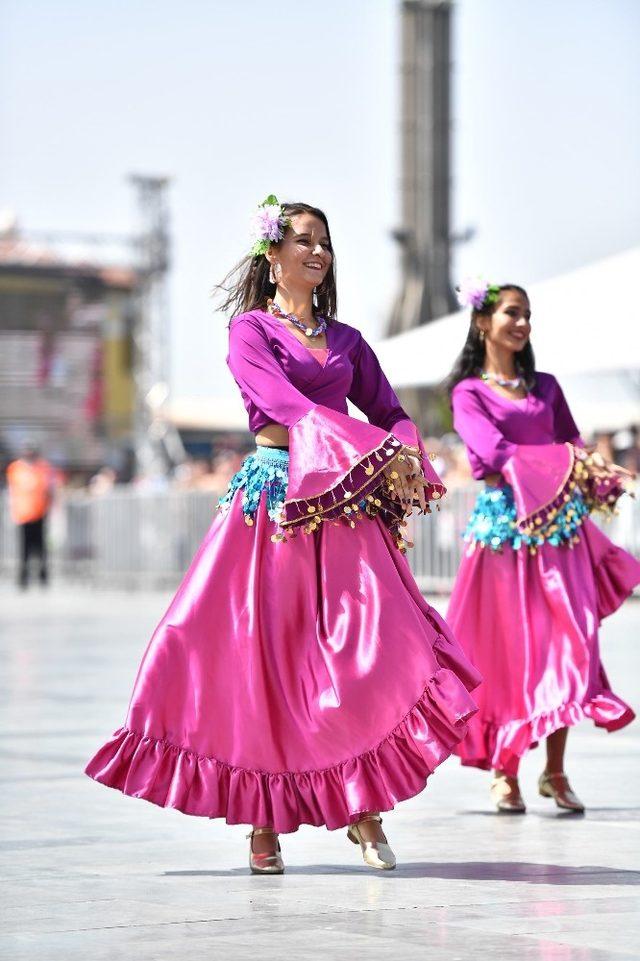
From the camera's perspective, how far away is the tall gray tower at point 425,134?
3325 centimetres

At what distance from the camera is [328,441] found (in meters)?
5.23

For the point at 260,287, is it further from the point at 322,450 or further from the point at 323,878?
the point at 323,878

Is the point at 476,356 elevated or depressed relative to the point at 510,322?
depressed

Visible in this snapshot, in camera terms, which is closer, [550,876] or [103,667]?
[550,876]

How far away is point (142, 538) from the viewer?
2181 cm

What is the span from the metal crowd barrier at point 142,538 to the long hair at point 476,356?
33.7 feet

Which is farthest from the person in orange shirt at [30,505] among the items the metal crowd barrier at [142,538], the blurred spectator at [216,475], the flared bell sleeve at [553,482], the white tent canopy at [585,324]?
the flared bell sleeve at [553,482]

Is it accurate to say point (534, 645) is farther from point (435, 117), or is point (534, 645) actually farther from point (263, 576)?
point (435, 117)

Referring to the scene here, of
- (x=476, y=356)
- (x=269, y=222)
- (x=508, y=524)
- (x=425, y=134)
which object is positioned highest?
(x=425, y=134)

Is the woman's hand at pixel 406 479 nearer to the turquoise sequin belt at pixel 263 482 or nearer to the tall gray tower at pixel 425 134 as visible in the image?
the turquoise sequin belt at pixel 263 482

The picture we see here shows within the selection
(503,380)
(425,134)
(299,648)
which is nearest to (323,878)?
(299,648)

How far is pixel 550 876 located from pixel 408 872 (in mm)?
379

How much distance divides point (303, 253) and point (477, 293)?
1.51m

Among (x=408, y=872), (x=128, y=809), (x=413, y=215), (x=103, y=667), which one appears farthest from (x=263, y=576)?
(x=413, y=215)
